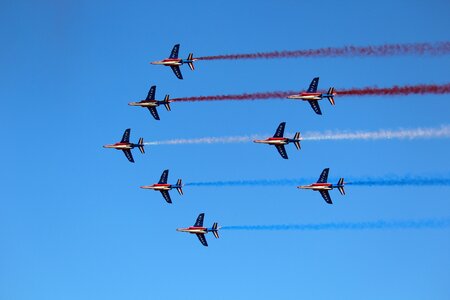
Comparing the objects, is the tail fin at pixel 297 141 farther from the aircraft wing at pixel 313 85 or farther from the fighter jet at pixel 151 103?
the fighter jet at pixel 151 103

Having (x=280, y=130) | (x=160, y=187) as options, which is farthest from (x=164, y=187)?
(x=280, y=130)

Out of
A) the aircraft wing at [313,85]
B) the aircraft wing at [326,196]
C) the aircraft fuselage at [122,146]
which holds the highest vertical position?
the aircraft wing at [313,85]

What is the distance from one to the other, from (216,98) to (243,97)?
143 inches

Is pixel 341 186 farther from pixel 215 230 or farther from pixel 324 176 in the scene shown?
pixel 215 230

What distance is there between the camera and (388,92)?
72.4 metres

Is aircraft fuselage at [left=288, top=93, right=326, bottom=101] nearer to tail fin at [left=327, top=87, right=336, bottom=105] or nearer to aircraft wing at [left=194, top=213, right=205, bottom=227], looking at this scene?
tail fin at [left=327, top=87, right=336, bottom=105]

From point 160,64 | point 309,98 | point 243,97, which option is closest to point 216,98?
point 243,97

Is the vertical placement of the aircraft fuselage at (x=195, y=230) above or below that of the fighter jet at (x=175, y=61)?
below

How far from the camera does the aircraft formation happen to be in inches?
3632

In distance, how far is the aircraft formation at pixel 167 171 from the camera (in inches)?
3632

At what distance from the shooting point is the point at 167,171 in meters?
109

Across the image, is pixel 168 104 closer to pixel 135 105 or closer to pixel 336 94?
pixel 135 105

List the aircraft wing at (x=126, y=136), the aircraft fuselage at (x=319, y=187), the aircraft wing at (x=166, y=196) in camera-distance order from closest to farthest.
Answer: the aircraft fuselage at (x=319, y=187) → the aircraft wing at (x=126, y=136) → the aircraft wing at (x=166, y=196)

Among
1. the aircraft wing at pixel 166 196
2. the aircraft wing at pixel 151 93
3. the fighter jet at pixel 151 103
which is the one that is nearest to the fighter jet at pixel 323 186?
the aircraft wing at pixel 166 196
